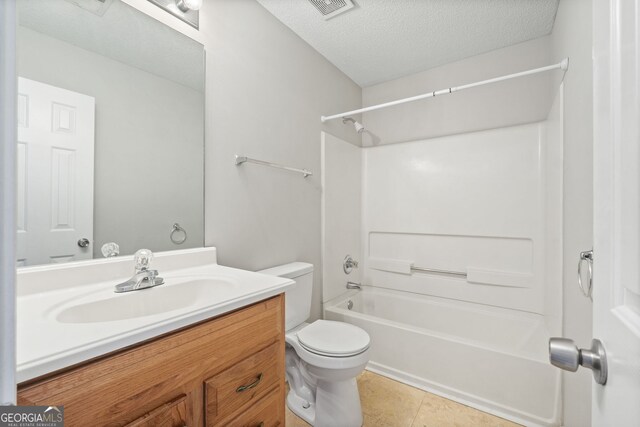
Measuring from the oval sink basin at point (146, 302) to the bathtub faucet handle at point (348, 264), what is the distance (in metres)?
1.50

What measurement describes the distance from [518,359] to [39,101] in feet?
7.82

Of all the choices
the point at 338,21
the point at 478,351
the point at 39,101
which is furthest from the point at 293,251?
the point at 338,21

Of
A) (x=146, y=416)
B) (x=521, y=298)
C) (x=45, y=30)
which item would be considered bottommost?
(x=521, y=298)

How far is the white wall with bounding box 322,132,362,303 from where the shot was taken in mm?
2221

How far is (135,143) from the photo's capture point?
1138mm

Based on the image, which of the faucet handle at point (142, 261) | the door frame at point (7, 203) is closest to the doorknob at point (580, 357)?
the door frame at point (7, 203)

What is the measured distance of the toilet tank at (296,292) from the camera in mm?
1608

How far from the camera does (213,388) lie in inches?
30.3

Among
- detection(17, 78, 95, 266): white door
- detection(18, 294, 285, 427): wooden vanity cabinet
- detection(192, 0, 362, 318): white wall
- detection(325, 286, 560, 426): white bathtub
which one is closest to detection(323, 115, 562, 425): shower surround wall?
detection(325, 286, 560, 426): white bathtub

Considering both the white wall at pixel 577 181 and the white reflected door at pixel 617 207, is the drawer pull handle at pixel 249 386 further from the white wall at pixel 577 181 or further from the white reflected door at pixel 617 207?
the white wall at pixel 577 181

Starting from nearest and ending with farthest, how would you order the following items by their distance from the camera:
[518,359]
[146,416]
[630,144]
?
[630,144], [146,416], [518,359]

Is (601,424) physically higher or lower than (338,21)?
lower

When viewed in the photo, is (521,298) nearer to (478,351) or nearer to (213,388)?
(478,351)

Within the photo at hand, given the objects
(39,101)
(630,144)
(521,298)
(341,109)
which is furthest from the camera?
(341,109)
